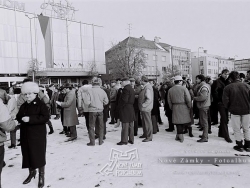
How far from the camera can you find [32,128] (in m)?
3.65

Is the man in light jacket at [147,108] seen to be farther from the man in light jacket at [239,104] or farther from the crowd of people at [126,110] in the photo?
the man in light jacket at [239,104]

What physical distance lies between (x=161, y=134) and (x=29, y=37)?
117ft

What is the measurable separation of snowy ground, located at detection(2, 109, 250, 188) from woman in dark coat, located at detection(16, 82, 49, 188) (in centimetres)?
59

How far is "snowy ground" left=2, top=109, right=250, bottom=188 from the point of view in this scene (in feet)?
12.3

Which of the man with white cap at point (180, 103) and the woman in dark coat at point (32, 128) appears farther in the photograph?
the man with white cap at point (180, 103)

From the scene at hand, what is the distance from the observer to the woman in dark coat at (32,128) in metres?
3.60

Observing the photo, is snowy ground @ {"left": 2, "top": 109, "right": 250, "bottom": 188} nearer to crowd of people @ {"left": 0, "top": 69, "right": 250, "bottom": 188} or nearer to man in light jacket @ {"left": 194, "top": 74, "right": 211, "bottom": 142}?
crowd of people @ {"left": 0, "top": 69, "right": 250, "bottom": 188}

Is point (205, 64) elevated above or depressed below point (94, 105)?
above

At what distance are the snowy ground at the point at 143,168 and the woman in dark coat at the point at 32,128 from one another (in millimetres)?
588

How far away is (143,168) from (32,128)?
241 cm

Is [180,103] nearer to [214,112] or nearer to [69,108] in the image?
[214,112]

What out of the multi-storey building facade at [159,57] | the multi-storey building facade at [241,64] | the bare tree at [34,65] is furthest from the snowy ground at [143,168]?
the multi-storey building facade at [241,64]

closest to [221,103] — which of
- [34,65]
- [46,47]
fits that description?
[34,65]

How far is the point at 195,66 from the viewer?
2721 inches
